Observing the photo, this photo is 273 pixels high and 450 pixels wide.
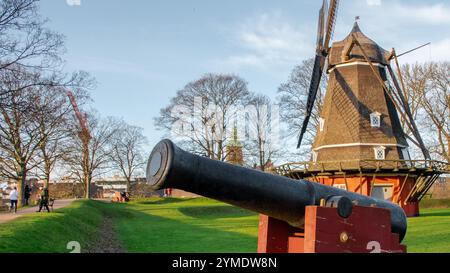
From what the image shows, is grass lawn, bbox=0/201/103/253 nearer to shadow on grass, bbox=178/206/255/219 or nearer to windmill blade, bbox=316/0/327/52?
shadow on grass, bbox=178/206/255/219

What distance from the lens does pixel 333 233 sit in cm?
532

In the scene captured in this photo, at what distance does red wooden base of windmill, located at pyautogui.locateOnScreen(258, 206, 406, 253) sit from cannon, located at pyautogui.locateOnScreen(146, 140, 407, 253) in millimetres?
28

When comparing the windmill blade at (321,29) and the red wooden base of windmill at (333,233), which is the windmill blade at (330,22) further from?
the red wooden base of windmill at (333,233)

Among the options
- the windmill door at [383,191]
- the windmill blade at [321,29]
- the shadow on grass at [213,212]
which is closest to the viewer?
the windmill door at [383,191]

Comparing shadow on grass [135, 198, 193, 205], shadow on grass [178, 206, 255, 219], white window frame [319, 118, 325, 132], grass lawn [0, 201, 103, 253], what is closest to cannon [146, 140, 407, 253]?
grass lawn [0, 201, 103, 253]

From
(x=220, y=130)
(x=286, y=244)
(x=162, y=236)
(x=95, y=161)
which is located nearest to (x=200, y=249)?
(x=162, y=236)

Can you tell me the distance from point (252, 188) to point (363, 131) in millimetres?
22147

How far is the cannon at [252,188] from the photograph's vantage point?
14.8 feet

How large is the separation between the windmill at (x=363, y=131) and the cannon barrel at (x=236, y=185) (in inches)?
726

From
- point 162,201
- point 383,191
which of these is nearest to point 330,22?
point 383,191

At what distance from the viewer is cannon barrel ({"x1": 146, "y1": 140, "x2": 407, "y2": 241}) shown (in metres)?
4.50

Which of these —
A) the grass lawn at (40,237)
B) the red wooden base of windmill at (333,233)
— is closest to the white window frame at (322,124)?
the grass lawn at (40,237)
